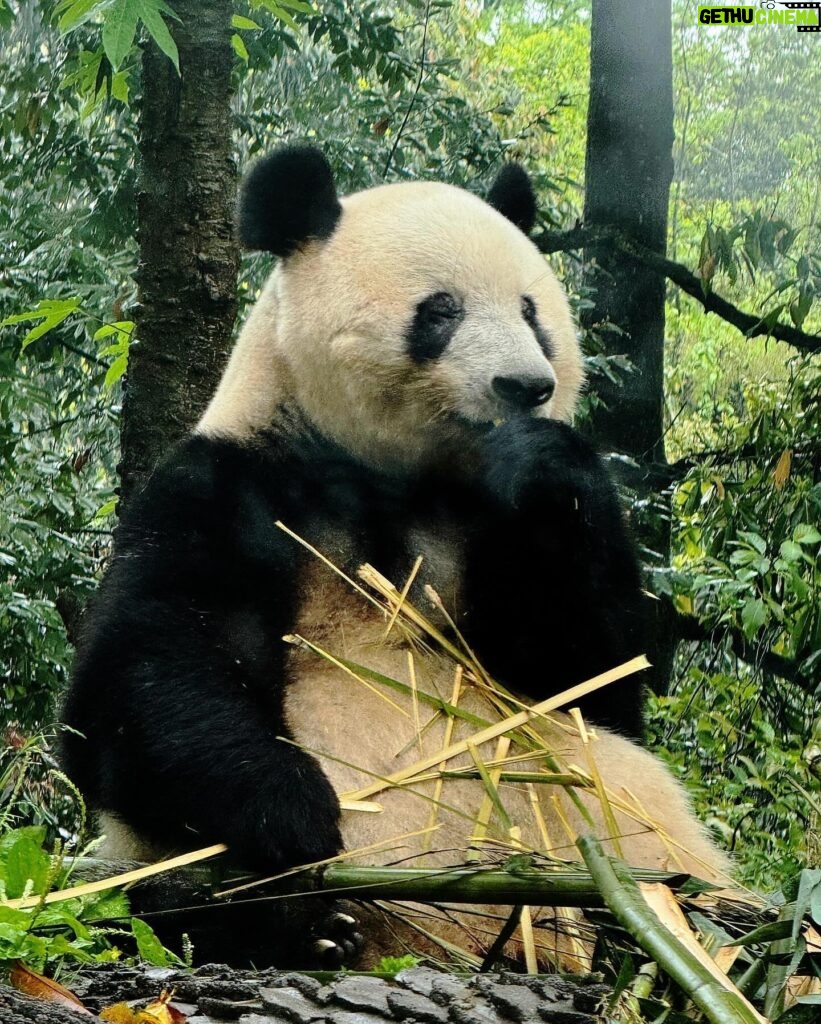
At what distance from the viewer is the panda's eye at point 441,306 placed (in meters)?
2.04

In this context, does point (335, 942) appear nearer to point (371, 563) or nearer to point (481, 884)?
point (481, 884)

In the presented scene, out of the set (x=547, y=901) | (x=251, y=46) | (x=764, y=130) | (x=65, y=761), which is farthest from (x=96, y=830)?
(x=764, y=130)

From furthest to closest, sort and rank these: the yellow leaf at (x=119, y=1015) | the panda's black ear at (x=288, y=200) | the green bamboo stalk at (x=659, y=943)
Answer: the panda's black ear at (x=288, y=200), the yellow leaf at (x=119, y=1015), the green bamboo stalk at (x=659, y=943)

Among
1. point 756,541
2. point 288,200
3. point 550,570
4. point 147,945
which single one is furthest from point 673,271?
point 147,945

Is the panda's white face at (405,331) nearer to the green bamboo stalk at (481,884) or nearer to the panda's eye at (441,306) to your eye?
the panda's eye at (441,306)

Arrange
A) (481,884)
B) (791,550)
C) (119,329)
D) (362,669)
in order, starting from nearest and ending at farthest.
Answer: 1. (481,884)
2. (362,669)
3. (791,550)
4. (119,329)

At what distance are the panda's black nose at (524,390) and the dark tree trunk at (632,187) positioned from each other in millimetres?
1580

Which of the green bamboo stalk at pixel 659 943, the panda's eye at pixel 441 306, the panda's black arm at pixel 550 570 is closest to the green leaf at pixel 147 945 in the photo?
the green bamboo stalk at pixel 659 943

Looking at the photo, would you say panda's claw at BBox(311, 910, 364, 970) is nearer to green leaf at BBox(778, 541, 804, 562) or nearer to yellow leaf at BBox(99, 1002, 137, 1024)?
yellow leaf at BBox(99, 1002, 137, 1024)

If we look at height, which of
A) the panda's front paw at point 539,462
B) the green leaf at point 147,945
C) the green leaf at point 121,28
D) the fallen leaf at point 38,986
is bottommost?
the green leaf at point 147,945

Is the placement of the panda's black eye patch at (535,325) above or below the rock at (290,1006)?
above

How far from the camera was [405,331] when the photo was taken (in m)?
2.04

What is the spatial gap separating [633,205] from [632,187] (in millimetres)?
64

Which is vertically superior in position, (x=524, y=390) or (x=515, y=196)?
(x=515, y=196)
